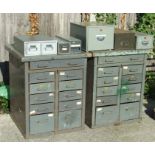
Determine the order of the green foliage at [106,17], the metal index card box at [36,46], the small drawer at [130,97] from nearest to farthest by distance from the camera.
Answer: the metal index card box at [36,46]
the small drawer at [130,97]
the green foliage at [106,17]

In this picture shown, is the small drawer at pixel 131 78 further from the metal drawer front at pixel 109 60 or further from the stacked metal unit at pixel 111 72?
the metal drawer front at pixel 109 60

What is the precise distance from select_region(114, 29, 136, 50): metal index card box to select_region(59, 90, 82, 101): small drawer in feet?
3.66

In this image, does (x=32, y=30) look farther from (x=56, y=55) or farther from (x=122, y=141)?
(x=122, y=141)

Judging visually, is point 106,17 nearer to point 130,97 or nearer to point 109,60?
point 109,60

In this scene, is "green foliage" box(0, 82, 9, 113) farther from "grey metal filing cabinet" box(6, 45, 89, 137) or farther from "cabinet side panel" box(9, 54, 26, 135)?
"grey metal filing cabinet" box(6, 45, 89, 137)

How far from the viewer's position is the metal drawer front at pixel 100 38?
23.4ft

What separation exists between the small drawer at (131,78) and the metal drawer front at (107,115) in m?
0.56

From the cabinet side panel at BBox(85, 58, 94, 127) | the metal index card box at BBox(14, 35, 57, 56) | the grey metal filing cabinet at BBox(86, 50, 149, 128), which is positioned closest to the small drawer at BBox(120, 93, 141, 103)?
the grey metal filing cabinet at BBox(86, 50, 149, 128)

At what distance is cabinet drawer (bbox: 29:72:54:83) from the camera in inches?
267

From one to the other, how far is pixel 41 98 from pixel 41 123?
1.56 feet

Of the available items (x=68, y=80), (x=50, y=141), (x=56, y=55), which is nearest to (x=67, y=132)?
(x=50, y=141)

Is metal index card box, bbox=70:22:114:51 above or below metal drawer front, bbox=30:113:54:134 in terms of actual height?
above

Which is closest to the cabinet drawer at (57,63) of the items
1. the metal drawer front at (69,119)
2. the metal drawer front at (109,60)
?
the metal drawer front at (109,60)

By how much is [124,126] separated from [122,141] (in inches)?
26.0
